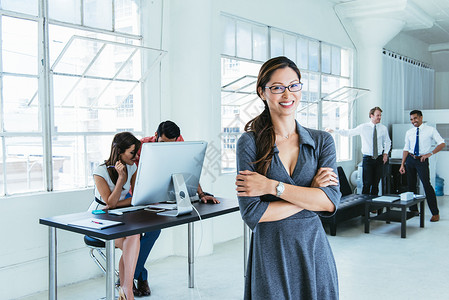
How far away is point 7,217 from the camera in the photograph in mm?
3924

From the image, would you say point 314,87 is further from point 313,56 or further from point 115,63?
point 115,63

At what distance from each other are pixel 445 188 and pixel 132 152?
29.0 feet

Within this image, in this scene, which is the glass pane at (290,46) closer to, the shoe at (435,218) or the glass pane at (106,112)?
the glass pane at (106,112)

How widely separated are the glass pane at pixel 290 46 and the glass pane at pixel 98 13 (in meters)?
3.55

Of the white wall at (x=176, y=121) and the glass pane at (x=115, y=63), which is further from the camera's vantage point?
the glass pane at (x=115, y=63)

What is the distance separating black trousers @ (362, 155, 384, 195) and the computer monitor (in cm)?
503

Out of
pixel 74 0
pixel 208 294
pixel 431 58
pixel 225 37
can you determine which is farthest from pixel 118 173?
pixel 431 58

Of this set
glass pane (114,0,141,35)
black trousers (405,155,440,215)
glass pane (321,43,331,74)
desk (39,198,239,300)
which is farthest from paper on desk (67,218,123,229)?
glass pane (321,43,331,74)

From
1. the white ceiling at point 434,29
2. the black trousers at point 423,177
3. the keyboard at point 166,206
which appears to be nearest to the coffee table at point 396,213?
the black trousers at point 423,177

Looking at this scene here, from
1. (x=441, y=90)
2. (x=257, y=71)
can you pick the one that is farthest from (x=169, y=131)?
(x=441, y=90)

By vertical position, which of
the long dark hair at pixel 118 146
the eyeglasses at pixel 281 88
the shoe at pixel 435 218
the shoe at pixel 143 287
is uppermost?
the eyeglasses at pixel 281 88

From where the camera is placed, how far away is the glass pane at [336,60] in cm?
903

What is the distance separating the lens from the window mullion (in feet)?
13.8

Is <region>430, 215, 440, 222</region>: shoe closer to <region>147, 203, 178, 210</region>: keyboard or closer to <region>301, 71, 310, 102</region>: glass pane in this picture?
<region>301, 71, 310, 102</region>: glass pane
